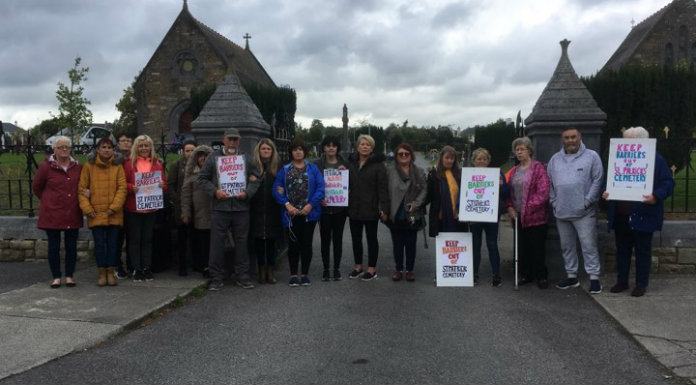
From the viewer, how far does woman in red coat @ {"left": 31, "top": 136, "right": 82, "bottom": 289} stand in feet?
21.7

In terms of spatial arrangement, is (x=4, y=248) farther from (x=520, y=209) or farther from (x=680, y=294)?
(x=680, y=294)

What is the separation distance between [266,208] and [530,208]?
10.3 feet

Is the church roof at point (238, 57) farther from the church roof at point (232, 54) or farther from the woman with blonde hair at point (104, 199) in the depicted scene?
the woman with blonde hair at point (104, 199)

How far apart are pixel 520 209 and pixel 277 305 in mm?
3061

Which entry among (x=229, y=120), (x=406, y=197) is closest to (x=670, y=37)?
(x=406, y=197)

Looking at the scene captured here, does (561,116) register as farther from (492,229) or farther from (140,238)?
(140,238)

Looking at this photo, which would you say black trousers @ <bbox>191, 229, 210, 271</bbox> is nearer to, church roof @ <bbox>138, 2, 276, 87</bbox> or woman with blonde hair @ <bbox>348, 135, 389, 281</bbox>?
woman with blonde hair @ <bbox>348, 135, 389, 281</bbox>

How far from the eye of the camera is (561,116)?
24.1 feet

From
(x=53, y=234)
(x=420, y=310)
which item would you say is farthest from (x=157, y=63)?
(x=420, y=310)

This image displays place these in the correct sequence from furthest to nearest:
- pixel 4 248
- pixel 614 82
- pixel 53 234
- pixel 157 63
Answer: pixel 157 63, pixel 614 82, pixel 4 248, pixel 53 234

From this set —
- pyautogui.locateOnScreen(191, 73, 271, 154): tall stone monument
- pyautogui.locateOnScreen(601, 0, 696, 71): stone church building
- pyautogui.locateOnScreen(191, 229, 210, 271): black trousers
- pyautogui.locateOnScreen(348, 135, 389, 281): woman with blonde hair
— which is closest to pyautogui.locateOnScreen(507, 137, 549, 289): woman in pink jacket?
pyautogui.locateOnScreen(348, 135, 389, 281): woman with blonde hair

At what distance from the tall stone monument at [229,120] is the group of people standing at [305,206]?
504 millimetres

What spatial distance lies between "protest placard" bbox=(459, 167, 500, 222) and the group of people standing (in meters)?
0.22

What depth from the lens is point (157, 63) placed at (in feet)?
110
